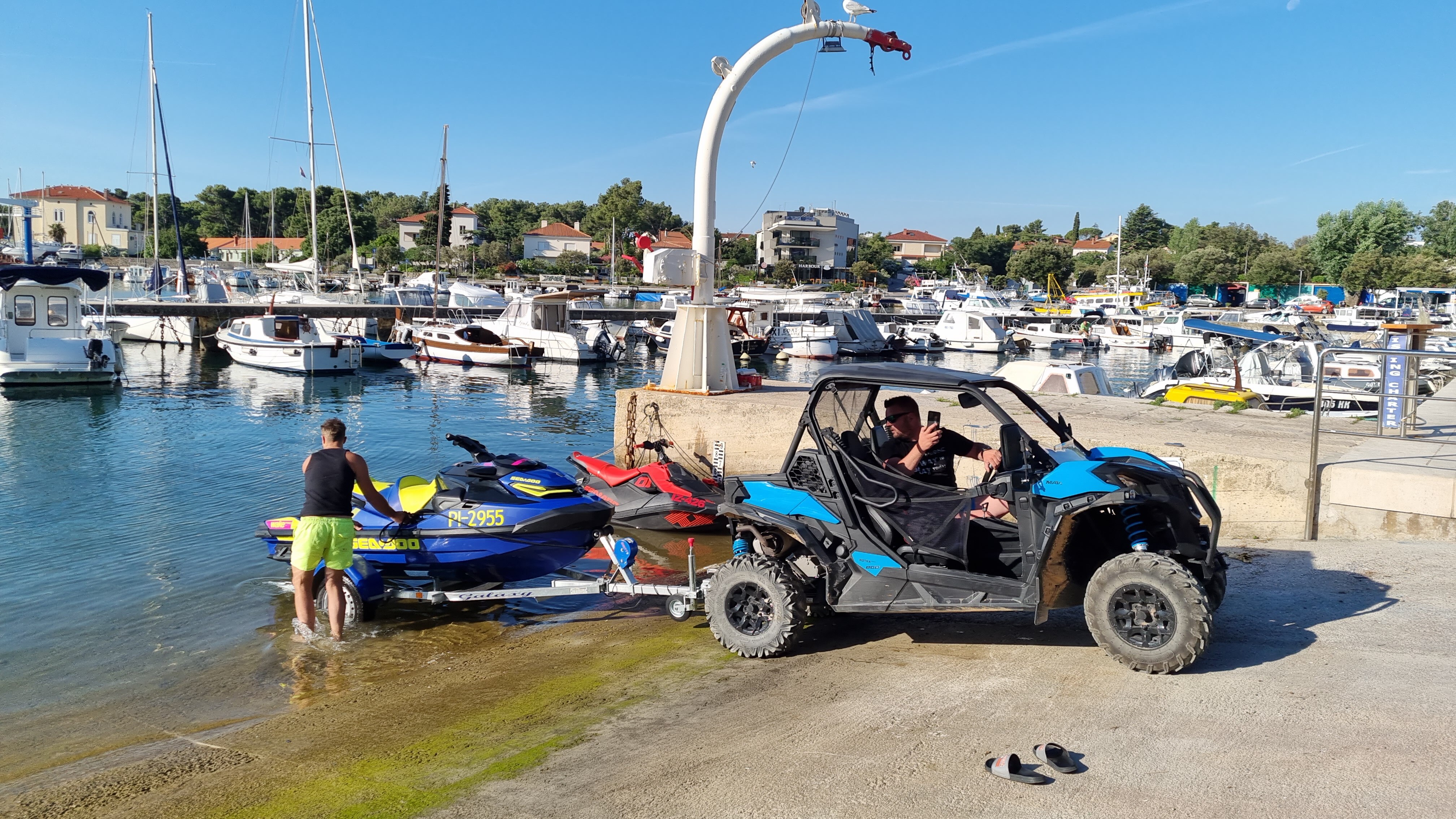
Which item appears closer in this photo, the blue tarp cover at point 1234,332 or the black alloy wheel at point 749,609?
the black alloy wheel at point 749,609

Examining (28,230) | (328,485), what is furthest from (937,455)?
(28,230)

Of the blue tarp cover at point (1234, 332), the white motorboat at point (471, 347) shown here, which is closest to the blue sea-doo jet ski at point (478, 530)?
the blue tarp cover at point (1234, 332)

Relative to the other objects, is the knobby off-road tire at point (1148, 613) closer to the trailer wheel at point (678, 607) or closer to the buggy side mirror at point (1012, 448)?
the buggy side mirror at point (1012, 448)

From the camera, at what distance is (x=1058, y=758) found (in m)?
4.60

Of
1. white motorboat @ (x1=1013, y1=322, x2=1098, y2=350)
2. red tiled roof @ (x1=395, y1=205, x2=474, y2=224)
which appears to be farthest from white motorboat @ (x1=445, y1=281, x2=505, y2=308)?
red tiled roof @ (x1=395, y1=205, x2=474, y2=224)

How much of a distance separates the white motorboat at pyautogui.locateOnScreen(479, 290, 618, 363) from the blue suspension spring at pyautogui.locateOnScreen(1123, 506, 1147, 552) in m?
38.3

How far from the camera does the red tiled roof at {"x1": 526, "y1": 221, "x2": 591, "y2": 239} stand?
115 m

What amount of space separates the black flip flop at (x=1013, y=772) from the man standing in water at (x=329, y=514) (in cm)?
524

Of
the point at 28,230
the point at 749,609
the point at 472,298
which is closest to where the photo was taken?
the point at 749,609

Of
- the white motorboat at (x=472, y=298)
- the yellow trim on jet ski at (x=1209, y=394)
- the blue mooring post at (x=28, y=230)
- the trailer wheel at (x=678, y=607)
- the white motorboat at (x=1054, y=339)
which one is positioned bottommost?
the trailer wheel at (x=678, y=607)

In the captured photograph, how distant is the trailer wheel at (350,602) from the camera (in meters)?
8.32

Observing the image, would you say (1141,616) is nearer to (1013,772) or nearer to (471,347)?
(1013,772)

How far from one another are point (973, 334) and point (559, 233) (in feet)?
231

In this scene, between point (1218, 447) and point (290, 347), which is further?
point (290, 347)
